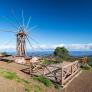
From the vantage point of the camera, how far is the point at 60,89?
13.3 m

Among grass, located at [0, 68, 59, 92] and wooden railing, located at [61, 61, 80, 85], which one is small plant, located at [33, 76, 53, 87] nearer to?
grass, located at [0, 68, 59, 92]

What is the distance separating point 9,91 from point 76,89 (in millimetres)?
5697

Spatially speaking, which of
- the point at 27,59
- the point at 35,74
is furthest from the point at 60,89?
the point at 27,59

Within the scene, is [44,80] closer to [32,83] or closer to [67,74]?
[32,83]

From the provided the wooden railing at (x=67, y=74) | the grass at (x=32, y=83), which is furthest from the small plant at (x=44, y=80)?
the wooden railing at (x=67, y=74)

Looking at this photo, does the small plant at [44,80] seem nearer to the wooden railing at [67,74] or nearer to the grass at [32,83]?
the grass at [32,83]

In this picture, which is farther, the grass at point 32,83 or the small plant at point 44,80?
the small plant at point 44,80

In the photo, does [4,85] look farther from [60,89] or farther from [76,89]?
[76,89]

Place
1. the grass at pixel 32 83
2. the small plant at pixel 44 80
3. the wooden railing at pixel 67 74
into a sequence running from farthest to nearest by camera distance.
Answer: the wooden railing at pixel 67 74 < the small plant at pixel 44 80 < the grass at pixel 32 83

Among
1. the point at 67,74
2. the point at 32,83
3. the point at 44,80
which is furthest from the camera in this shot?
the point at 67,74

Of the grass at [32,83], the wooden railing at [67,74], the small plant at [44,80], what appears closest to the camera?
the grass at [32,83]

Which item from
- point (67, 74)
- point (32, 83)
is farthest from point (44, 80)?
point (67, 74)

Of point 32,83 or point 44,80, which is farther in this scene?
point 44,80

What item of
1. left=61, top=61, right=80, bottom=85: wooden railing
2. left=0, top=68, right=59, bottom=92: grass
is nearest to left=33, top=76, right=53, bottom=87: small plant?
left=0, top=68, right=59, bottom=92: grass
